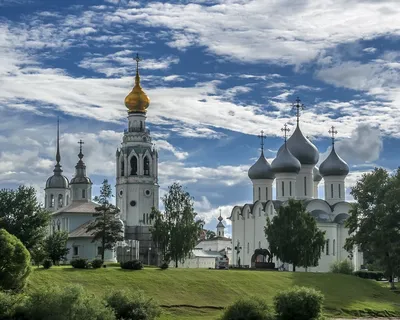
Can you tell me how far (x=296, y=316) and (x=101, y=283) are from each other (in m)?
15.1

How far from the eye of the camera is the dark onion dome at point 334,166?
101125 mm

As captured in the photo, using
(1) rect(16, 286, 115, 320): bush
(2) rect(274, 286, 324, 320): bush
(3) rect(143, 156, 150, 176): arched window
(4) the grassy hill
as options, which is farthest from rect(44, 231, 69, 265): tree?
(3) rect(143, 156, 150, 176): arched window

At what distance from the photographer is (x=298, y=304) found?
164 feet

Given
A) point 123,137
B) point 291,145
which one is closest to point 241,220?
point 291,145

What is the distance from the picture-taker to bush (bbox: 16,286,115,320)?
42531mm

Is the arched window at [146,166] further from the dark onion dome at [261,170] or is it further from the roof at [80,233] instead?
the roof at [80,233]

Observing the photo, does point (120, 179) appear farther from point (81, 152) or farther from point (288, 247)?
point (288, 247)

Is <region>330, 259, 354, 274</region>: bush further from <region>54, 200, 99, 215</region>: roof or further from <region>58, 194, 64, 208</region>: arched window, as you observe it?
<region>58, 194, 64, 208</region>: arched window

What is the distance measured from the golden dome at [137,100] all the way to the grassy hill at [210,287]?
44046mm

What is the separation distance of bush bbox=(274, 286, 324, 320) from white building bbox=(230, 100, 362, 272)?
43720mm

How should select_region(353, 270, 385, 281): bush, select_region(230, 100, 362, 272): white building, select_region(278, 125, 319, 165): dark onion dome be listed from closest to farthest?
select_region(353, 270, 385, 281): bush
select_region(230, 100, 362, 272): white building
select_region(278, 125, 319, 165): dark onion dome

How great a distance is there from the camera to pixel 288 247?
8025cm

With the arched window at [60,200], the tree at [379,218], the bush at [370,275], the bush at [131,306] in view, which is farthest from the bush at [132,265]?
the arched window at [60,200]

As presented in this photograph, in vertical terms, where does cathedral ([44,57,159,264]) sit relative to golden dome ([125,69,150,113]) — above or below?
below
